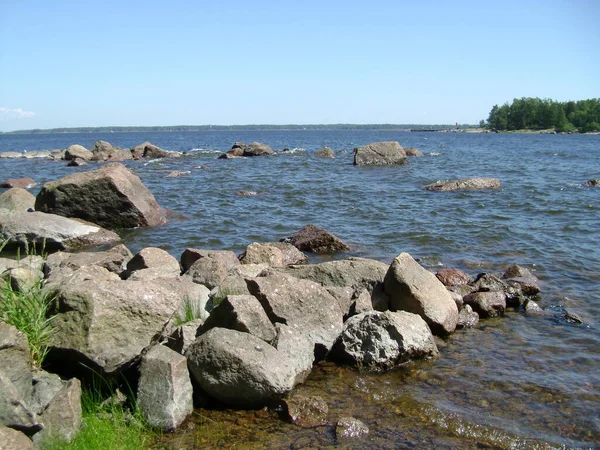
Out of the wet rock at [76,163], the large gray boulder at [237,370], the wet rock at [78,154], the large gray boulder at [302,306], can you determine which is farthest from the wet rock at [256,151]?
the large gray boulder at [237,370]

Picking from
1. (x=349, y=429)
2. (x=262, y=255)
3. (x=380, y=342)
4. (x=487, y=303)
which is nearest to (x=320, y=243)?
(x=262, y=255)

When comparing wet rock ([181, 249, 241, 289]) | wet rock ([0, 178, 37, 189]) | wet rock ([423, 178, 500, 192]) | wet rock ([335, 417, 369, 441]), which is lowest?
wet rock ([335, 417, 369, 441])

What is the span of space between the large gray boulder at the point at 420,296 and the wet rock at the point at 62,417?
4538 mm

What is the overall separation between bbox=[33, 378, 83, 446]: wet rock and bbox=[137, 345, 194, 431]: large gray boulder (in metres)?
0.58

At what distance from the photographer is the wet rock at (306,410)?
5434 millimetres

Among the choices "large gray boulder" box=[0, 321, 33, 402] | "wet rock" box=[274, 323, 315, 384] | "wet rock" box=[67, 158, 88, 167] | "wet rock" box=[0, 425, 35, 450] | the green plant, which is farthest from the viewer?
"wet rock" box=[67, 158, 88, 167]

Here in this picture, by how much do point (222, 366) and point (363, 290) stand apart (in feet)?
10.9

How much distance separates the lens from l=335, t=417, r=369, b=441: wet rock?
204 inches

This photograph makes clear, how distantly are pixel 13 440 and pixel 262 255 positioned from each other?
6713 mm

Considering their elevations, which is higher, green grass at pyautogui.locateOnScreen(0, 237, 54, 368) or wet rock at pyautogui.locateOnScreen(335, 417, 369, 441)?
green grass at pyautogui.locateOnScreen(0, 237, 54, 368)

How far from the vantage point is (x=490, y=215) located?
17.4 metres

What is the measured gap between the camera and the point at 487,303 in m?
8.75

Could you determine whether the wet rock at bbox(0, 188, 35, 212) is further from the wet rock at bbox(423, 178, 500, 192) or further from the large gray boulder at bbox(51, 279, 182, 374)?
the wet rock at bbox(423, 178, 500, 192)

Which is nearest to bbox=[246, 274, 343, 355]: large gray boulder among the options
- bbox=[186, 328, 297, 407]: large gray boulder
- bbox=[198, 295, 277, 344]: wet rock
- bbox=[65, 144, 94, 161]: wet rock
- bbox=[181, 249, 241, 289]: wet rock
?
bbox=[198, 295, 277, 344]: wet rock
